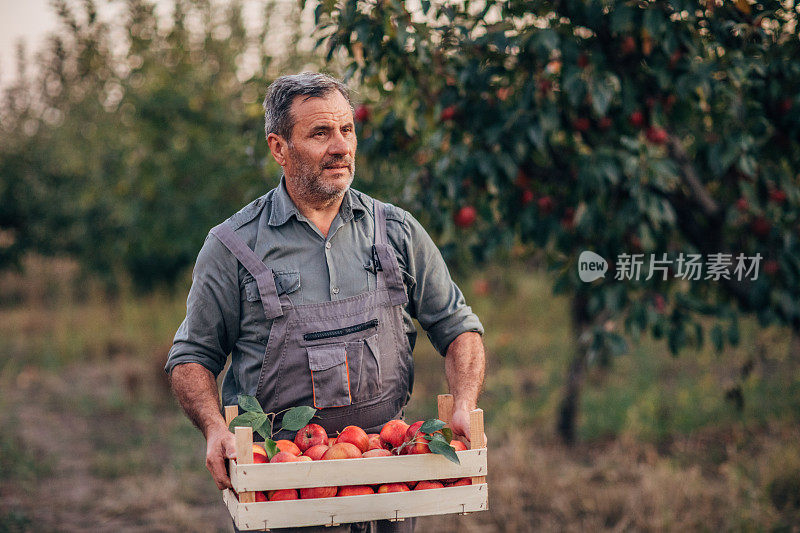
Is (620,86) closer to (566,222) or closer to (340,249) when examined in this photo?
(566,222)

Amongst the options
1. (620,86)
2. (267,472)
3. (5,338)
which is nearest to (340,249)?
(267,472)

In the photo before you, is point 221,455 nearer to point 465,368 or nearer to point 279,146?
point 465,368

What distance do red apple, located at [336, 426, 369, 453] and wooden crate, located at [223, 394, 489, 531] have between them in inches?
5.5

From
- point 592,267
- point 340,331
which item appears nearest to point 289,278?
point 340,331

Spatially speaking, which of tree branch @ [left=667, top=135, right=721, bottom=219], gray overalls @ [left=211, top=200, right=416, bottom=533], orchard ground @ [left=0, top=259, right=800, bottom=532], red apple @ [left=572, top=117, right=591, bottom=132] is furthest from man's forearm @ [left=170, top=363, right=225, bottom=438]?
orchard ground @ [left=0, top=259, right=800, bottom=532]

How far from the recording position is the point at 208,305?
1981 millimetres

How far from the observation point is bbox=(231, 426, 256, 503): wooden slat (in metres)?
1.69

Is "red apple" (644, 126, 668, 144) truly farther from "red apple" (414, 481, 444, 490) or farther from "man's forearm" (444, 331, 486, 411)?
"red apple" (414, 481, 444, 490)

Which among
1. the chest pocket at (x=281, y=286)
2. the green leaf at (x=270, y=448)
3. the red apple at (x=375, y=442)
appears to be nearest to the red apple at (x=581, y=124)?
the chest pocket at (x=281, y=286)

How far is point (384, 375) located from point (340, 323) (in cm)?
20

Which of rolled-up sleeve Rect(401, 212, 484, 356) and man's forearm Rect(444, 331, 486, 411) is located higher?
rolled-up sleeve Rect(401, 212, 484, 356)

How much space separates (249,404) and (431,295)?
598 millimetres

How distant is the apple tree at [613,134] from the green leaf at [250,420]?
1432 millimetres

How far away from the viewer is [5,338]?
28.4 ft
